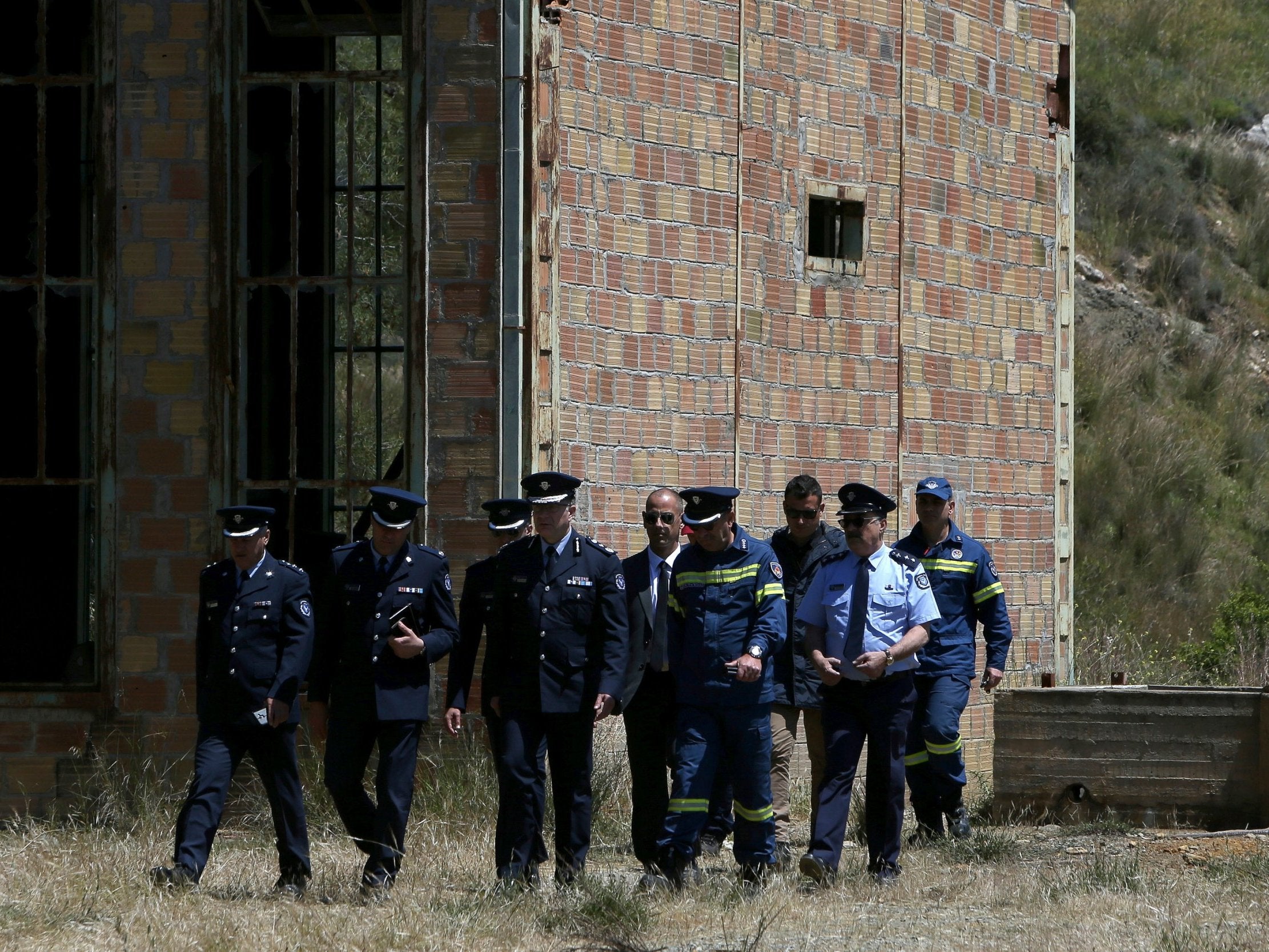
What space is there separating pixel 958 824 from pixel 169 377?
5.40m

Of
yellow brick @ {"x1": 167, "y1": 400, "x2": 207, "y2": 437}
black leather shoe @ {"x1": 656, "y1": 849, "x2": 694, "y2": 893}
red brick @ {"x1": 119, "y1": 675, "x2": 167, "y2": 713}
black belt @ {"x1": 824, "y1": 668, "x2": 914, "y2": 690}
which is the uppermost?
yellow brick @ {"x1": 167, "y1": 400, "x2": 207, "y2": 437}

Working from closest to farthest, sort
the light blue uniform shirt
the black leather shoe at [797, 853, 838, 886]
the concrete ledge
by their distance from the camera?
the black leather shoe at [797, 853, 838, 886] < the light blue uniform shirt < the concrete ledge

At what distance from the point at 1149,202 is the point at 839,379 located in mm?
15996

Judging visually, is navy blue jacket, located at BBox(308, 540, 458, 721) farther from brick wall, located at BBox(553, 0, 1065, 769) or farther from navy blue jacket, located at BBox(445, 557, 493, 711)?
brick wall, located at BBox(553, 0, 1065, 769)

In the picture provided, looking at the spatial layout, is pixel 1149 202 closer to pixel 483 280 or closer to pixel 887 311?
pixel 887 311

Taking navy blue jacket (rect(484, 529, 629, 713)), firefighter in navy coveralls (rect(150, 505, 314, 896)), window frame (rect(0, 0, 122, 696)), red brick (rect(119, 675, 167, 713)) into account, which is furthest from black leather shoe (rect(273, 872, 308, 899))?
window frame (rect(0, 0, 122, 696))

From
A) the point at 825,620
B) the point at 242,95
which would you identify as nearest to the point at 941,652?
the point at 825,620

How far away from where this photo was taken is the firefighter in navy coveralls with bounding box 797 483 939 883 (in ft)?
28.2

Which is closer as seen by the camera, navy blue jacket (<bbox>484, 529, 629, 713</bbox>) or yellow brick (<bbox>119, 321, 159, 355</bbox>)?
navy blue jacket (<bbox>484, 529, 629, 713</bbox>)

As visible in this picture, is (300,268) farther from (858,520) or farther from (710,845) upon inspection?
(858,520)

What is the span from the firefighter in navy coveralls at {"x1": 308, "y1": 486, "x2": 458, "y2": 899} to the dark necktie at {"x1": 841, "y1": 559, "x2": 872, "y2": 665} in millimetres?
1892

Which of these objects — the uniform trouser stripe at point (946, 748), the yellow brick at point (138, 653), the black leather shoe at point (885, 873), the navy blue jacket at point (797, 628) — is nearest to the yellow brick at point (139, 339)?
the yellow brick at point (138, 653)

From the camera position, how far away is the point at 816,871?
842cm

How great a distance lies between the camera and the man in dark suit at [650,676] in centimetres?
877
